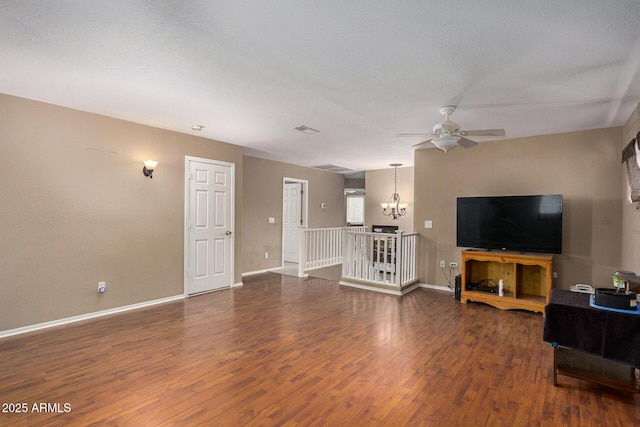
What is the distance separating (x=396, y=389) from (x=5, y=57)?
3997 mm

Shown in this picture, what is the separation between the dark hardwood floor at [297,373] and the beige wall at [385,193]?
4.10 metres

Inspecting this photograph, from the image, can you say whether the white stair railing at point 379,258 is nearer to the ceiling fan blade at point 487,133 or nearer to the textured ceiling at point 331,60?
the textured ceiling at point 331,60

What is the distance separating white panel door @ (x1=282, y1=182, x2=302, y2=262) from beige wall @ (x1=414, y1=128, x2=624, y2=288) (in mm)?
3584

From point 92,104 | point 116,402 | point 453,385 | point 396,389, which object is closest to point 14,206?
point 92,104

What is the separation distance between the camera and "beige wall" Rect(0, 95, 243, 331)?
3.48 metres

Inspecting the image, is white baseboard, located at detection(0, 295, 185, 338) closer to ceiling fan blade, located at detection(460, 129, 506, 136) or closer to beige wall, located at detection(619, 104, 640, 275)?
ceiling fan blade, located at detection(460, 129, 506, 136)

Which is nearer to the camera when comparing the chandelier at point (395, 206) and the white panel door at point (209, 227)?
the white panel door at point (209, 227)

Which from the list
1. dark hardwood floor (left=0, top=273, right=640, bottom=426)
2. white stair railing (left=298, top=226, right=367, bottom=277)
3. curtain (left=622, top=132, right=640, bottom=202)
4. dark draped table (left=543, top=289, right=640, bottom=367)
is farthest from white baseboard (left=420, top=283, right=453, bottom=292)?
dark draped table (left=543, top=289, right=640, bottom=367)

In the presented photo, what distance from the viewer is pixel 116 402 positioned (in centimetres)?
227

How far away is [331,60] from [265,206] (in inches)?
197

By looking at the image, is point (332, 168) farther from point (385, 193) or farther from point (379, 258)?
point (379, 258)

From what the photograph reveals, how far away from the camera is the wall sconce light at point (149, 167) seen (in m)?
4.45

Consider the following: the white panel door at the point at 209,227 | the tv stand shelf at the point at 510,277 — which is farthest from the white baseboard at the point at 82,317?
the tv stand shelf at the point at 510,277

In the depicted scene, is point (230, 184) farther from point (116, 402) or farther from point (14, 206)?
point (116, 402)
